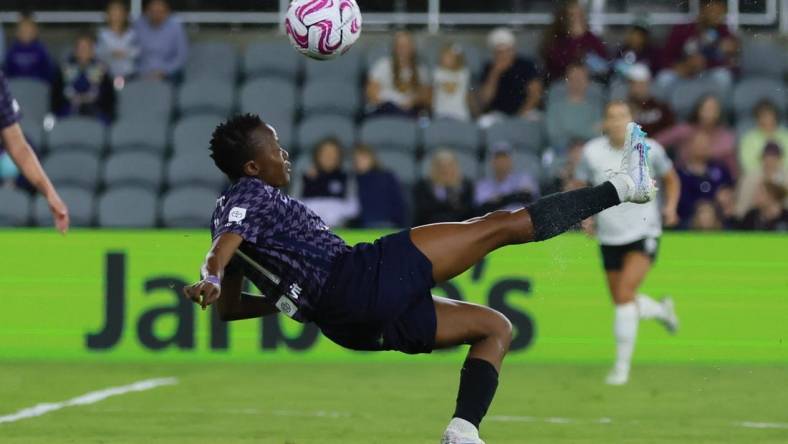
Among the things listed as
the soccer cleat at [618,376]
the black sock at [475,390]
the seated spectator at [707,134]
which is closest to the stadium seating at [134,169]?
the seated spectator at [707,134]

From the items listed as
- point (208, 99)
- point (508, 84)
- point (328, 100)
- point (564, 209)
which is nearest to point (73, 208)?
point (208, 99)

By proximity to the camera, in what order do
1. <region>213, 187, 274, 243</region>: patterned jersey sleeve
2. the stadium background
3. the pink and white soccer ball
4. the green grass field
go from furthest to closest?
the stadium background → the green grass field → the pink and white soccer ball → <region>213, 187, 274, 243</region>: patterned jersey sleeve

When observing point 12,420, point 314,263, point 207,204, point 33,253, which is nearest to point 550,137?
point 207,204

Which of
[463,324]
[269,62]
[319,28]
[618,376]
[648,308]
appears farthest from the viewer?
[269,62]

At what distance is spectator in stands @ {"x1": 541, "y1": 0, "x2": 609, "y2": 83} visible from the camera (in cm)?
1592

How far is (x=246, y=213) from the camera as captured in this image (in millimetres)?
7223

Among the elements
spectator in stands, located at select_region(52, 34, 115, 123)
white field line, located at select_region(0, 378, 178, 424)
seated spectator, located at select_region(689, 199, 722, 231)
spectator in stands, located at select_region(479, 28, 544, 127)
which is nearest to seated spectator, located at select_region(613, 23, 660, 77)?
spectator in stands, located at select_region(479, 28, 544, 127)

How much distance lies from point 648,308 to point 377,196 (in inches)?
118

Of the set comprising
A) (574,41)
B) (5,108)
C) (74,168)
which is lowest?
(74,168)

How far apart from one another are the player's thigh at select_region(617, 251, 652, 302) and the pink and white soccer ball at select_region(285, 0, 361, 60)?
436cm

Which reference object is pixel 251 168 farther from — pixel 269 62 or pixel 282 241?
pixel 269 62

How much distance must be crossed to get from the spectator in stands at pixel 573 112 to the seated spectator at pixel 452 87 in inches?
37.9

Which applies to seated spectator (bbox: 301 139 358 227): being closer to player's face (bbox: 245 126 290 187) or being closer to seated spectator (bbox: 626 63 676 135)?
seated spectator (bbox: 626 63 676 135)

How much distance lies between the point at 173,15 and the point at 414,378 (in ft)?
20.3
